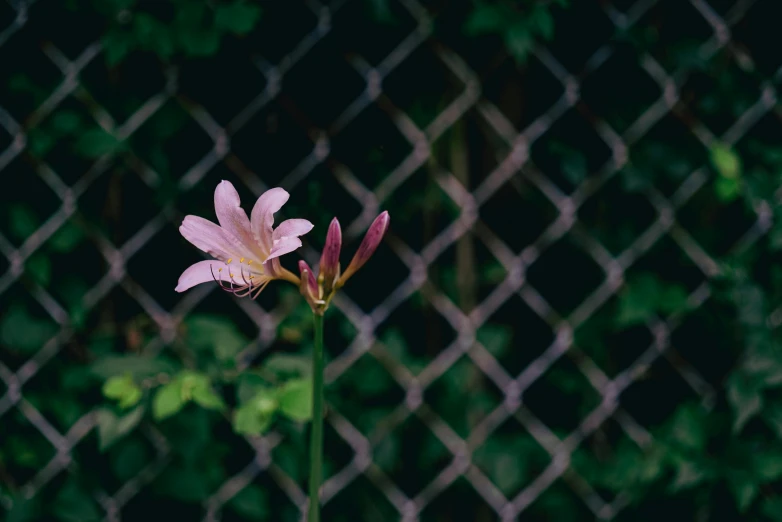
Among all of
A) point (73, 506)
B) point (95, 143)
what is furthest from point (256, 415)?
point (95, 143)

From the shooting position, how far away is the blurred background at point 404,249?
52.6 inches

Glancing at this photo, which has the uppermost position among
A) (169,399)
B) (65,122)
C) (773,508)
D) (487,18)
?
(65,122)

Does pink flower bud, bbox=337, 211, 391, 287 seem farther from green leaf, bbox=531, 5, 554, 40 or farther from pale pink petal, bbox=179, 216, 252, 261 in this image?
green leaf, bbox=531, 5, 554, 40

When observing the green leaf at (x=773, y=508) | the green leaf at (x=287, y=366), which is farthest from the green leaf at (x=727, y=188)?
the green leaf at (x=287, y=366)

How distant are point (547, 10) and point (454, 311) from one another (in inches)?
21.0

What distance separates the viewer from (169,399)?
1221 mm

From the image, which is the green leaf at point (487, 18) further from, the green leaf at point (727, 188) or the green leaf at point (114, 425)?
the green leaf at point (114, 425)

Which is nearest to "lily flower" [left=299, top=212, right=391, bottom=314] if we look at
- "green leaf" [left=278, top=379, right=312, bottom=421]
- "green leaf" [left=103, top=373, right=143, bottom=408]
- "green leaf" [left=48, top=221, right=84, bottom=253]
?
"green leaf" [left=278, top=379, right=312, bottom=421]

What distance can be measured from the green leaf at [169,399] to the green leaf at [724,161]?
0.98 meters

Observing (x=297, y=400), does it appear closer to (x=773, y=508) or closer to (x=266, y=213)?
(x=266, y=213)

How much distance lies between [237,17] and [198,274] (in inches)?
26.3

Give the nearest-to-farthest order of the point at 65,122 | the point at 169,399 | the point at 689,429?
the point at 169,399
the point at 65,122
the point at 689,429

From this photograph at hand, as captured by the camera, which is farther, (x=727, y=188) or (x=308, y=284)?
(x=727, y=188)

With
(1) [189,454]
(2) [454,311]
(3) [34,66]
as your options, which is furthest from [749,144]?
(3) [34,66]
